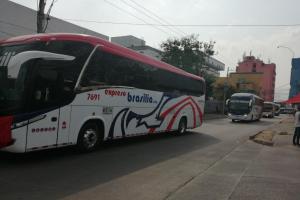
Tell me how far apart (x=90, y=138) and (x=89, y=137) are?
2.7 inches

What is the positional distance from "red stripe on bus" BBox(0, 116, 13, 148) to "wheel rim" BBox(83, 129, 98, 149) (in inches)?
110

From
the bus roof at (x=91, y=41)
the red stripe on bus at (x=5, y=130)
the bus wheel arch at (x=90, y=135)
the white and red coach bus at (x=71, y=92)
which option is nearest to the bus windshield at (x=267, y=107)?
the bus roof at (x=91, y=41)

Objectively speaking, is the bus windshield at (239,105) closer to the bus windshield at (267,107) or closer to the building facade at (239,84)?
the building facade at (239,84)

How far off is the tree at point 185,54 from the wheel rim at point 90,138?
3756cm

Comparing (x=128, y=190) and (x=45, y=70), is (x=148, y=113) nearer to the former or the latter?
(x=45, y=70)

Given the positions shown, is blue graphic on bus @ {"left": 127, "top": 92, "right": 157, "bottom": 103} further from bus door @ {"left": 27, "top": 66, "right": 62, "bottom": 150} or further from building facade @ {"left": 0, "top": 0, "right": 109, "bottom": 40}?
building facade @ {"left": 0, "top": 0, "right": 109, "bottom": 40}

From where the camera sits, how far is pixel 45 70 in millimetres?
9305

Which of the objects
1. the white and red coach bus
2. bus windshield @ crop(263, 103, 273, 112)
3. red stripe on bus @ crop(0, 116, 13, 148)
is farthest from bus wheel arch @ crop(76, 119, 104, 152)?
bus windshield @ crop(263, 103, 273, 112)

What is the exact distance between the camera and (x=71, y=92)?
10227 mm

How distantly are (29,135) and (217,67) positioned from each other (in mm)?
134333

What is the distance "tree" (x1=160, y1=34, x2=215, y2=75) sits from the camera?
160 feet

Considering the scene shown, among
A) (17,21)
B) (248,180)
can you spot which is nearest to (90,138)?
(248,180)

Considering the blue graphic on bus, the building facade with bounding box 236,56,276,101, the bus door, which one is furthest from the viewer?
the building facade with bounding box 236,56,276,101

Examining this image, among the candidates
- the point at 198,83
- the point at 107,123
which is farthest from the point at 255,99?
the point at 107,123
